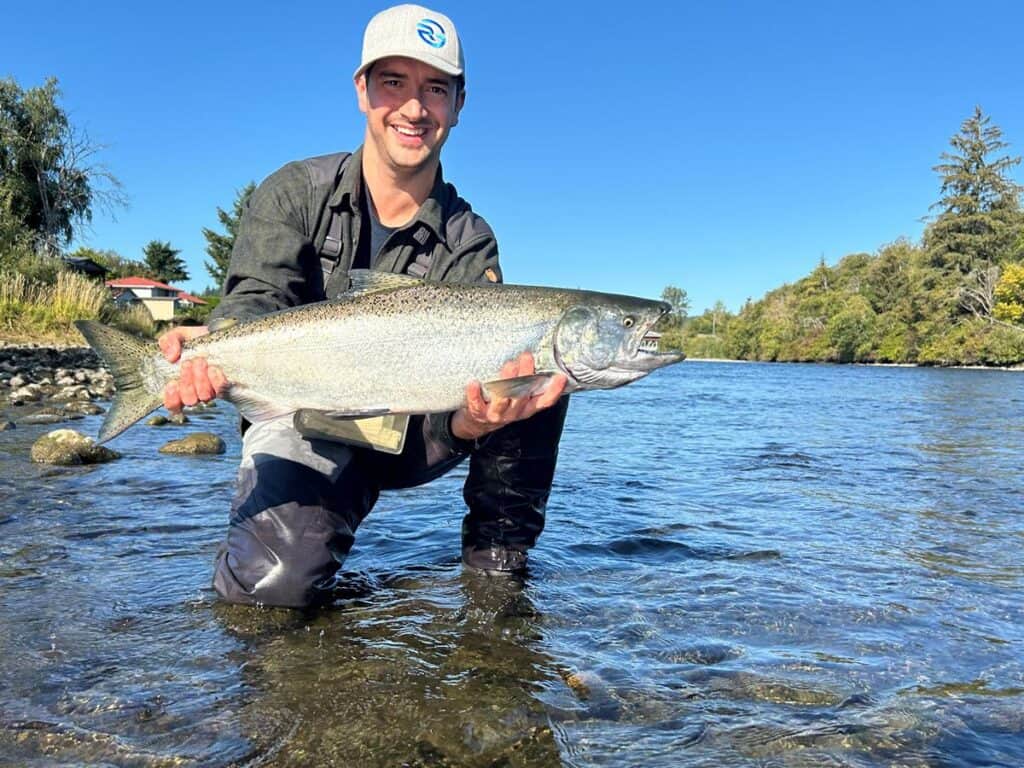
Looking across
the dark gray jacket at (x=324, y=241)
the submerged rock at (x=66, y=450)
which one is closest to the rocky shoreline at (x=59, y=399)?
the submerged rock at (x=66, y=450)

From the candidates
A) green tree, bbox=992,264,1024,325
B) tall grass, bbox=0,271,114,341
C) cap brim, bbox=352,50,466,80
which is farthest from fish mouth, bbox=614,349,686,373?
green tree, bbox=992,264,1024,325

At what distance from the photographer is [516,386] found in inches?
131

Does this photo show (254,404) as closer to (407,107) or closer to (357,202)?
(357,202)

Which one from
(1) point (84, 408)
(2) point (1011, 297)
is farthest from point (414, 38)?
(2) point (1011, 297)

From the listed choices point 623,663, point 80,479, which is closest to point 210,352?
point 623,663

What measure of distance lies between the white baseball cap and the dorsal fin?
1215mm

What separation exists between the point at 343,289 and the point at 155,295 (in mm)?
74125

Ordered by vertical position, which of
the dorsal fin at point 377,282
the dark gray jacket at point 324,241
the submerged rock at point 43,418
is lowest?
the submerged rock at point 43,418

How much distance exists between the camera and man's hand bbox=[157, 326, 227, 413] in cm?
334

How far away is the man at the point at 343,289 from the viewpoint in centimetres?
371

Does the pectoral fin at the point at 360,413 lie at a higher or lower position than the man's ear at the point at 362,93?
lower

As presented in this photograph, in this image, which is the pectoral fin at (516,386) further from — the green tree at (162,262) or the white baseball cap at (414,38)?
the green tree at (162,262)

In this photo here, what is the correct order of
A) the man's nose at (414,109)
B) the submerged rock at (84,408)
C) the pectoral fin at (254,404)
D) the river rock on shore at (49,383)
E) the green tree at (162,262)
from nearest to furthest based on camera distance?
the pectoral fin at (254,404) < the man's nose at (414,109) < the river rock on shore at (49,383) < the submerged rock at (84,408) < the green tree at (162,262)

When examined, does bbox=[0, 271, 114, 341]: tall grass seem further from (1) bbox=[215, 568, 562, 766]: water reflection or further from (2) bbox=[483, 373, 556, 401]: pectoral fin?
(2) bbox=[483, 373, 556, 401]: pectoral fin
